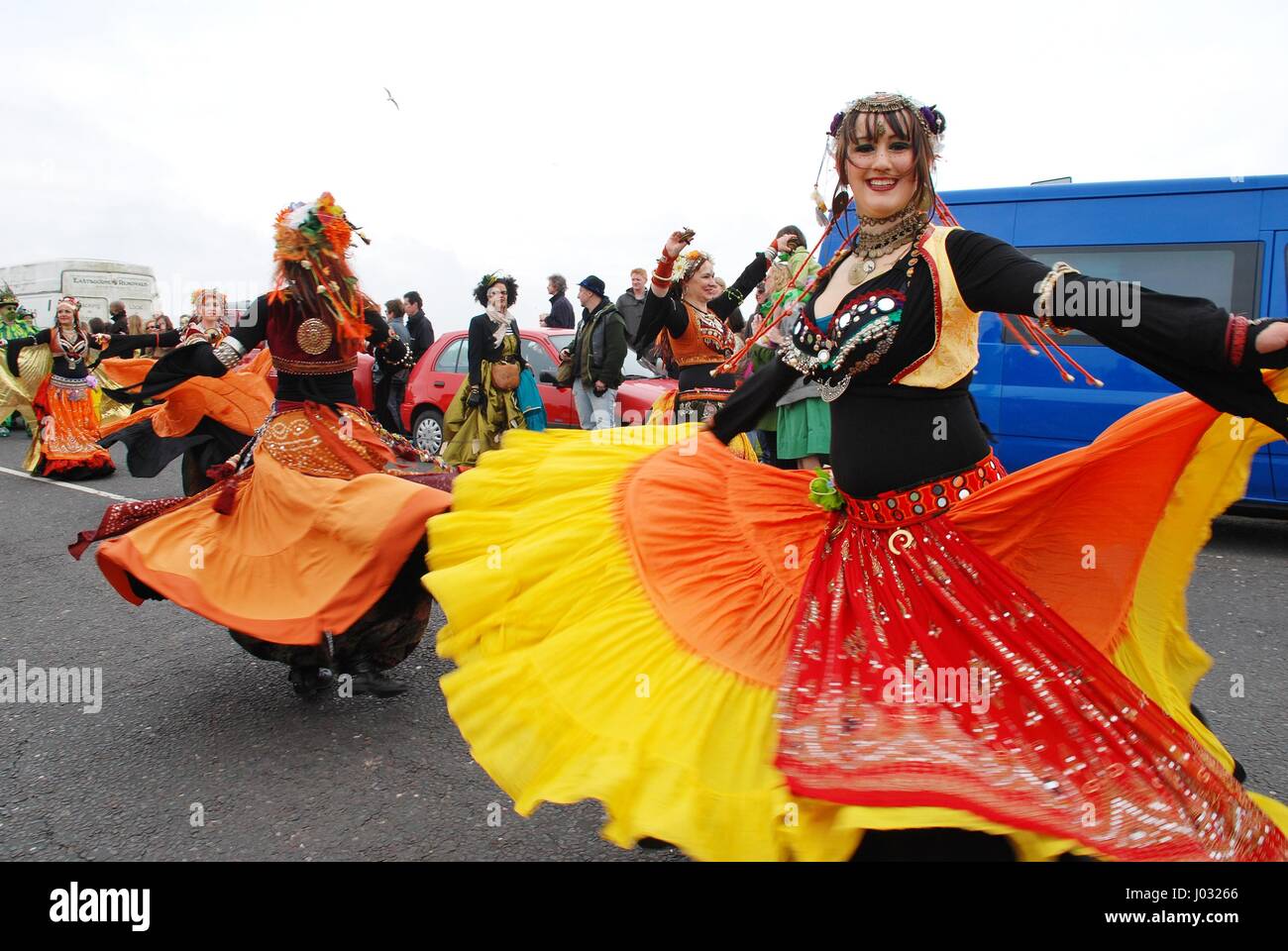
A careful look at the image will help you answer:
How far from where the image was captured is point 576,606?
2324 millimetres

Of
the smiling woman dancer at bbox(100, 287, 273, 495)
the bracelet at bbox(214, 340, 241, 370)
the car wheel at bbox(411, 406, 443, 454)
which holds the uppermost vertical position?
the bracelet at bbox(214, 340, 241, 370)

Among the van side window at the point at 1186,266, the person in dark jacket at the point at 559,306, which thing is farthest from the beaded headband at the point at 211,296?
the person in dark jacket at the point at 559,306

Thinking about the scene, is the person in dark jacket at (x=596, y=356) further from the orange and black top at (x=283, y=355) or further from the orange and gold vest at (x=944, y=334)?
the orange and gold vest at (x=944, y=334)

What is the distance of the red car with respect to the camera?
9267 millimetres

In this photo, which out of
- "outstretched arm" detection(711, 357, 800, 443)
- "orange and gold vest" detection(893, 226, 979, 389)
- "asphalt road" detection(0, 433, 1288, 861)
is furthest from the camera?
"asphalt road" detection(0, 433, 1288, 861)

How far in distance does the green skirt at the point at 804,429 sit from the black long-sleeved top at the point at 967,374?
10.4 ft

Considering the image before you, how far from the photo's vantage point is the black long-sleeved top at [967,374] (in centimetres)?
176

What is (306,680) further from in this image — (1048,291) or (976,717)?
(1048,291)

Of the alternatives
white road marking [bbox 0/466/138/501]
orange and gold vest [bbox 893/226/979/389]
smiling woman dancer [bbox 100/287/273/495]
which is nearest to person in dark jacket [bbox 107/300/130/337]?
white road marking [bbox 0/466/138/501]

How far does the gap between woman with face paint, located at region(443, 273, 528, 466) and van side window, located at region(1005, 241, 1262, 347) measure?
13.9 ft

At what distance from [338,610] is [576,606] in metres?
1.39

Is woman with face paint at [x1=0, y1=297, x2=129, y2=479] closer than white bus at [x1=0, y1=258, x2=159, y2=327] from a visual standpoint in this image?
Yes
